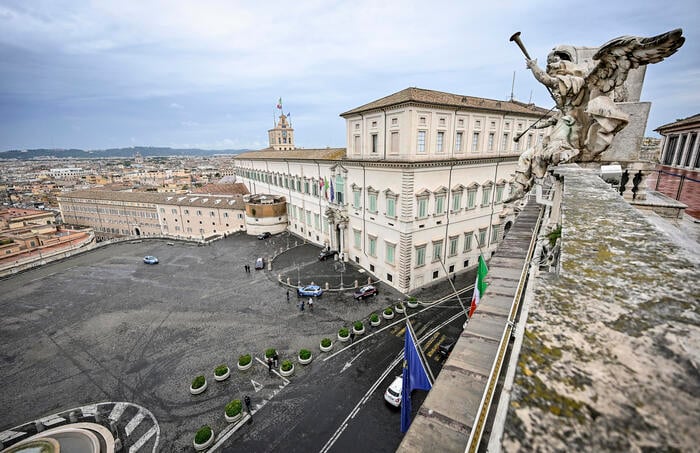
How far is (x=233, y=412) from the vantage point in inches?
494

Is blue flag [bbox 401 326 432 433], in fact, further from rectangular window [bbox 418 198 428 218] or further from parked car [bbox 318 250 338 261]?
parked car [bbox 318 250 338 261]

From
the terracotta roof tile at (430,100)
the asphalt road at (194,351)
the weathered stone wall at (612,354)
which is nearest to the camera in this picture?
the weathered stone wall at (612,354)

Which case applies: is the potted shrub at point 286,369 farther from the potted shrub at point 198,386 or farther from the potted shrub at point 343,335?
the potted shrub at point 198,386

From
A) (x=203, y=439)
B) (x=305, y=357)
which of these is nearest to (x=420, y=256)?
(x=305, y=357)

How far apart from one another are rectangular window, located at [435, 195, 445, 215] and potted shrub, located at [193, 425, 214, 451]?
19961mm

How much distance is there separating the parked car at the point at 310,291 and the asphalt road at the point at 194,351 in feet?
2.55

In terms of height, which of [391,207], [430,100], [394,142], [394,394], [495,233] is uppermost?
[430,100]

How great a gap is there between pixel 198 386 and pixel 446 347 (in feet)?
42.1

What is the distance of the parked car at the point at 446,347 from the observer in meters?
15.9

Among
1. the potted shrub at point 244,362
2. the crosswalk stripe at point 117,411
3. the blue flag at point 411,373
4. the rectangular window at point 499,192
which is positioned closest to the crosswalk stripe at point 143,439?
the crosswalk stripe at point 117,411

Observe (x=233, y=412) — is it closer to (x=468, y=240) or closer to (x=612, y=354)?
(x=612, y=354)

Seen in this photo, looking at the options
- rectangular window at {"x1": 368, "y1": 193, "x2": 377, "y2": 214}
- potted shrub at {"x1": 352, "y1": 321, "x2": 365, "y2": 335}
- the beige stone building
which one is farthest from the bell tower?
potted shrub at {"x1": 352, "y1": 321, "x2": 365, "y2": 335}

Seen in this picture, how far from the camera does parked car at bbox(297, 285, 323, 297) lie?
75.4 ft

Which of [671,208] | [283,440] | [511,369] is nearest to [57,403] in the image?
[283,440]
